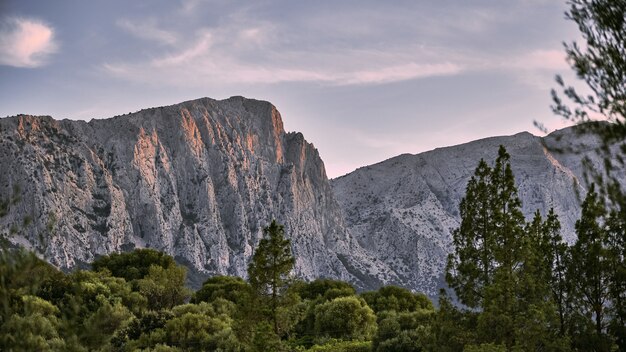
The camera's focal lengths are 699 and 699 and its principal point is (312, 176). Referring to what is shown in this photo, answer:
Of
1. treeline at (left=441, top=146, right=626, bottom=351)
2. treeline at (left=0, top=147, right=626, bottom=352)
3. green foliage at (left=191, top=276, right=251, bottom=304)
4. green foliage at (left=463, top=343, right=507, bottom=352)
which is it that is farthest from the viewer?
green foliage at (left=191, top=276, right=251, bottom=304)

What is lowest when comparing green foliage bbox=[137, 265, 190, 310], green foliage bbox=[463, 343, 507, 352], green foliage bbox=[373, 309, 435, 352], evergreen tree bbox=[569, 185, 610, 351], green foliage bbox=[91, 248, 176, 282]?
green foliage bbox=[373, 309, 435, 352]

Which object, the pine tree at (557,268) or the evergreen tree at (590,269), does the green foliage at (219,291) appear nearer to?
the pine tree at (557,268)

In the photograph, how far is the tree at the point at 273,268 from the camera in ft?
171

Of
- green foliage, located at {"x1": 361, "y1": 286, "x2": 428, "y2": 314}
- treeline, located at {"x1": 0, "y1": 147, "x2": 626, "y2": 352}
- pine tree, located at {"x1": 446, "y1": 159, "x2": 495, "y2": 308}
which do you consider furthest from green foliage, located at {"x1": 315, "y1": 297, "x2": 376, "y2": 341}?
pine tree, located at {"x1": 446, "y1": 159, "x2": 495, "y2": 308}

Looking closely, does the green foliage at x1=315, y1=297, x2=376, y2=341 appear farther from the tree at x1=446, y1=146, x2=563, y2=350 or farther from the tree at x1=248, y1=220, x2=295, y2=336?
the tree at x1=446, y1=146, x2=563, y2=350

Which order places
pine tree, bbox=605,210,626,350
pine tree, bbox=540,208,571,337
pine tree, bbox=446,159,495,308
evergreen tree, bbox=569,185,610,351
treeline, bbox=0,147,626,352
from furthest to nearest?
pine tree, bbox=540,208,571,337
evergreen tree, bbox=569,185,610,351
pine tree, bbox=605,210,626,350
pine tree, bbox=446,159,495,308
treeline, bbox=0,147,626,352

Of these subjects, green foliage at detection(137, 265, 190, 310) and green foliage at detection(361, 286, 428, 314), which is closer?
green foliage at detection(137, 265, 190, 310)

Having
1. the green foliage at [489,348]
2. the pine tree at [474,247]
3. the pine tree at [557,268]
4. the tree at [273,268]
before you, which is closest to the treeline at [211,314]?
the tree at [273,268]

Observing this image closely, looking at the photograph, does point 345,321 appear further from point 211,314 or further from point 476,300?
point 476,300

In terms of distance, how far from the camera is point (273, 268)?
52.3 metres

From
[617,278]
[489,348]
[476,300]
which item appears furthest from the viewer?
[617,278]

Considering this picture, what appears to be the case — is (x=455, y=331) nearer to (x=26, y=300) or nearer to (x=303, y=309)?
(x=26, y=300)

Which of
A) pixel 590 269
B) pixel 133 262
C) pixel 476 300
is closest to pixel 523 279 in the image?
pixel 476 300

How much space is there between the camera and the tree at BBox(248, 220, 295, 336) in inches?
2053
